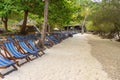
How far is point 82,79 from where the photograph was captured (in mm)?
10297

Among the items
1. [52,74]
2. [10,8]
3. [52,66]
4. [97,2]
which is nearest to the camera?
[52,74]

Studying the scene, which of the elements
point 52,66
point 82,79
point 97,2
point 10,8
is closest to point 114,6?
point 97,2

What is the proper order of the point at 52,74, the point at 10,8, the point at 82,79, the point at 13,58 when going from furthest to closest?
the point at 10,8 < the point at 13,58 < the point at 52,74 < the point at 82,79

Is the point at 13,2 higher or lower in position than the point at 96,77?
higher

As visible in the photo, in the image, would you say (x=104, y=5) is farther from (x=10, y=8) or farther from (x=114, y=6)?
(x=10, y=8)

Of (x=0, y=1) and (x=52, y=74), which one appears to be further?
(x=0, y=1)

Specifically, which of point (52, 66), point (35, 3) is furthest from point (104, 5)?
point (52, 66)

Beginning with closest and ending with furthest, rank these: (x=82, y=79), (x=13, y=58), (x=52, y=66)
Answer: (x=82, y=79) < (x=13, y=58) < (x=52, y=66)

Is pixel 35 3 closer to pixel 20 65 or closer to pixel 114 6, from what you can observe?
pixel 114 6

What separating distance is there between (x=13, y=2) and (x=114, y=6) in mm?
14809

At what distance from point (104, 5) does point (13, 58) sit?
29823mm

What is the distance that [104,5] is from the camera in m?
40.2

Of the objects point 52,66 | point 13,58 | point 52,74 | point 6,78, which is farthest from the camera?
point 52,66

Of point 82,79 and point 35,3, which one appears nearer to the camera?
point 82,79
